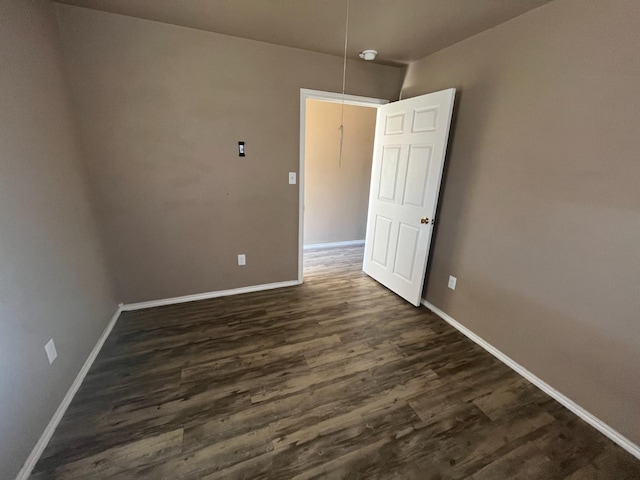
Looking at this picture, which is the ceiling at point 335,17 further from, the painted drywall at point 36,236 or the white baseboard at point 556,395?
the white baseboard at point 556,395

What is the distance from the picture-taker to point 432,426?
1.53m

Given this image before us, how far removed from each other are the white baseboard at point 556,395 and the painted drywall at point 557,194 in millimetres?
39

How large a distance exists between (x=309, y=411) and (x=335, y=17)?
257 centimetres

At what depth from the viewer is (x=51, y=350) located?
1.48 m

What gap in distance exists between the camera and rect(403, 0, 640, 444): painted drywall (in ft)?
4.65

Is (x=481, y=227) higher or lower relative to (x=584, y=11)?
lower

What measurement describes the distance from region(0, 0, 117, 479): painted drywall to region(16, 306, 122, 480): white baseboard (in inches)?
1.3

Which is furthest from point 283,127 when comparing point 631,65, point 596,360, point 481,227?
point 596,360

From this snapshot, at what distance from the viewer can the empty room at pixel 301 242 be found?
53.8 inches

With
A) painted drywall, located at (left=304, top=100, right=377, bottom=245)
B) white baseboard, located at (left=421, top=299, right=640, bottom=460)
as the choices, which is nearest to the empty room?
white baseboard, located at (left=421, top=299, right=640, bottom=460)

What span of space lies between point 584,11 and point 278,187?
2.38m

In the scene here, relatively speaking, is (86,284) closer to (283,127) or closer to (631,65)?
(283,127)

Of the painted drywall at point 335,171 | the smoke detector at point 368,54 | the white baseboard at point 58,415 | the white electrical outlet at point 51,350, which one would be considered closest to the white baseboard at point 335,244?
the painted drywall at point 335,171

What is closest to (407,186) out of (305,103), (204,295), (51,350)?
(305,103)
